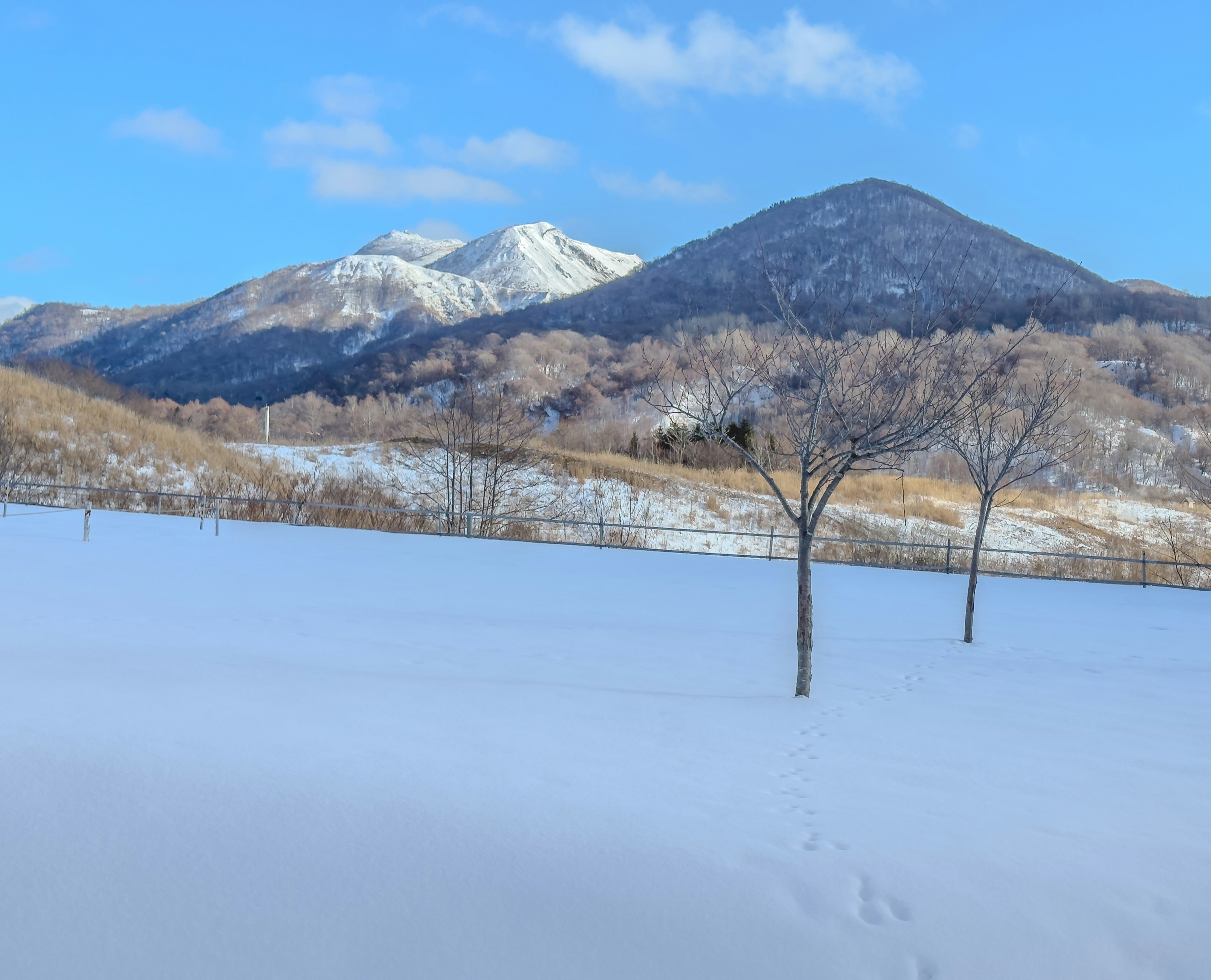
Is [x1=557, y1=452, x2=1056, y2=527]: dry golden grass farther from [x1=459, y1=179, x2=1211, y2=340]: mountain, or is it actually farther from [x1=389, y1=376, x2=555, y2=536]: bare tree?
[x1=459, y1=179, x2=1211, y2=340]: mountain

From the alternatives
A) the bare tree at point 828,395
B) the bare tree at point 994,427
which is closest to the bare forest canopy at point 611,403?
the bare tree at point 994,427

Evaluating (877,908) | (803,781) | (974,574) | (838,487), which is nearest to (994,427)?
(974,574)

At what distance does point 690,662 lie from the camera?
929cm

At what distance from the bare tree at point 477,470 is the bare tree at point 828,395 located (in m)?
13.6

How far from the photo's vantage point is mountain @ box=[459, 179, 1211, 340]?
4956 inches

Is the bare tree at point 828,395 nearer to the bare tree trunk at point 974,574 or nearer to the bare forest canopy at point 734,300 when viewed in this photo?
the bare tree trunk at point 974,574

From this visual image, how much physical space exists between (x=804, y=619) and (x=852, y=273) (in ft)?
463

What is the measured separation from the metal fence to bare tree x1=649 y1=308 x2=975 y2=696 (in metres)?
12.0

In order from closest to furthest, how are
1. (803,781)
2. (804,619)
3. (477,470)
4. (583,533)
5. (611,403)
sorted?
(803,781), (804,619), (583,533), (477,470), (611,403)

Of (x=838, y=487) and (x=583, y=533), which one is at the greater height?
(x=838, y=487)

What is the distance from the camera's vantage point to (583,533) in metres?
27.4

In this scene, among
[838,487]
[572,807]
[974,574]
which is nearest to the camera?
[572,807]

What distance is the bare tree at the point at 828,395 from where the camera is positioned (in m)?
7.90

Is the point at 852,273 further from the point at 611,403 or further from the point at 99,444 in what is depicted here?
the point at 99,444
